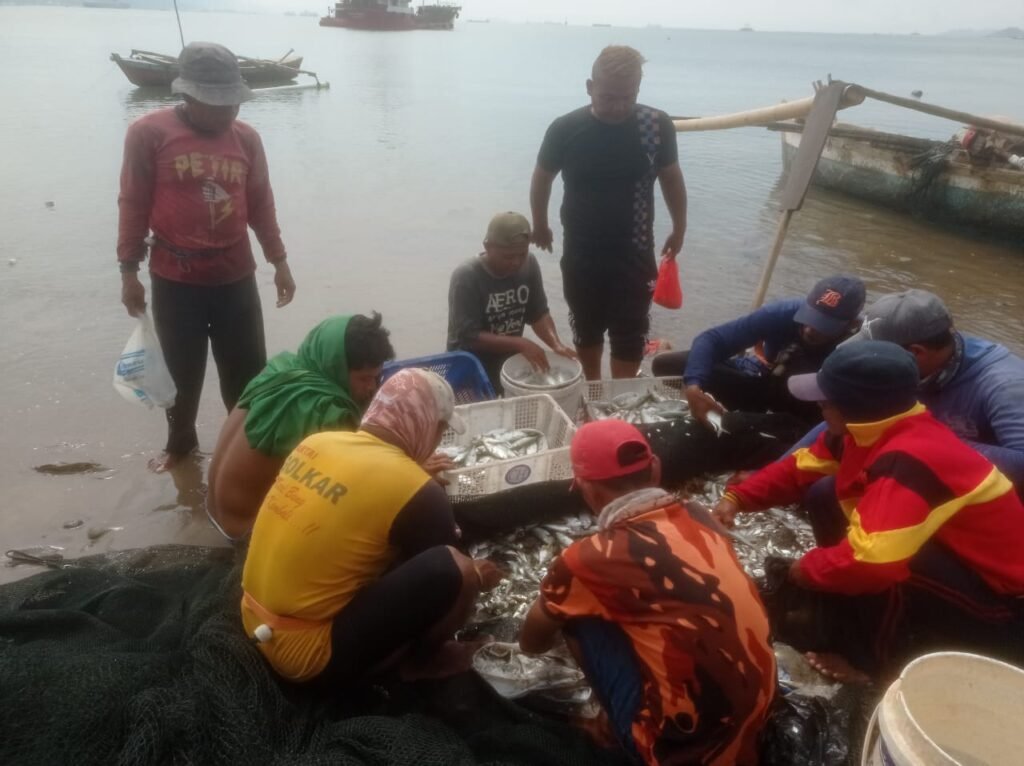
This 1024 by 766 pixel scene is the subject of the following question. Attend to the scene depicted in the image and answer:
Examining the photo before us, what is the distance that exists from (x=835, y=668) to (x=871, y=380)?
1.27 meters

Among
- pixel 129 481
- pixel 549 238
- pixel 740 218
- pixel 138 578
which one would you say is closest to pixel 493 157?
pixel 740 218

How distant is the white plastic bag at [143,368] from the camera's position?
4.12 meters

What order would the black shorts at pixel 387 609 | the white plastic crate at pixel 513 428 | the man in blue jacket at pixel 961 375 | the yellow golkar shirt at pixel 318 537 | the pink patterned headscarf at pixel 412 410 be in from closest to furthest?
1. the yellow golkar shirt at pixel 318 537
2. the black shorts at pixel 387 609
3. the pink patterned headscarf at pixel 412 410
4. the man in blue jacket at pixel 961 375
5. the white plastic crate at pixel 513 428

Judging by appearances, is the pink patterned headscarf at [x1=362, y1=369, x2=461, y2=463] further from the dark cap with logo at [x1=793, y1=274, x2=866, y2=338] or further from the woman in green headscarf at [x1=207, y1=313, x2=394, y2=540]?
the dark cap with logo at [x1=793, y1=274, x2=866, y2=338]

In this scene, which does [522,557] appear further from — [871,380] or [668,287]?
[668,287]

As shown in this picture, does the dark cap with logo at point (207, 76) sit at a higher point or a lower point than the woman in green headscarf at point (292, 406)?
higher

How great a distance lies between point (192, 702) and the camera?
2.21 m

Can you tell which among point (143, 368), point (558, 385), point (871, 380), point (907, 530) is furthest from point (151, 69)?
point (907, 530)

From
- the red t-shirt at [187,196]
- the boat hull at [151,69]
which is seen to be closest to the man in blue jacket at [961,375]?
the red t-shirt at [187,196]

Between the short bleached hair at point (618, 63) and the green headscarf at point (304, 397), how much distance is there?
2429 mm

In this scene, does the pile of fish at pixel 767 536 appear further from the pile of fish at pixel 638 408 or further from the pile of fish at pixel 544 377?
the pile of fish at pixel 544 377

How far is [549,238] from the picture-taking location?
523cm

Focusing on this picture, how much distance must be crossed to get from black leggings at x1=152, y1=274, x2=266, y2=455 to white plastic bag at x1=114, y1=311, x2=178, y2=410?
73 millimetres

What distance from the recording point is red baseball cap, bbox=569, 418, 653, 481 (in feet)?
7.31
